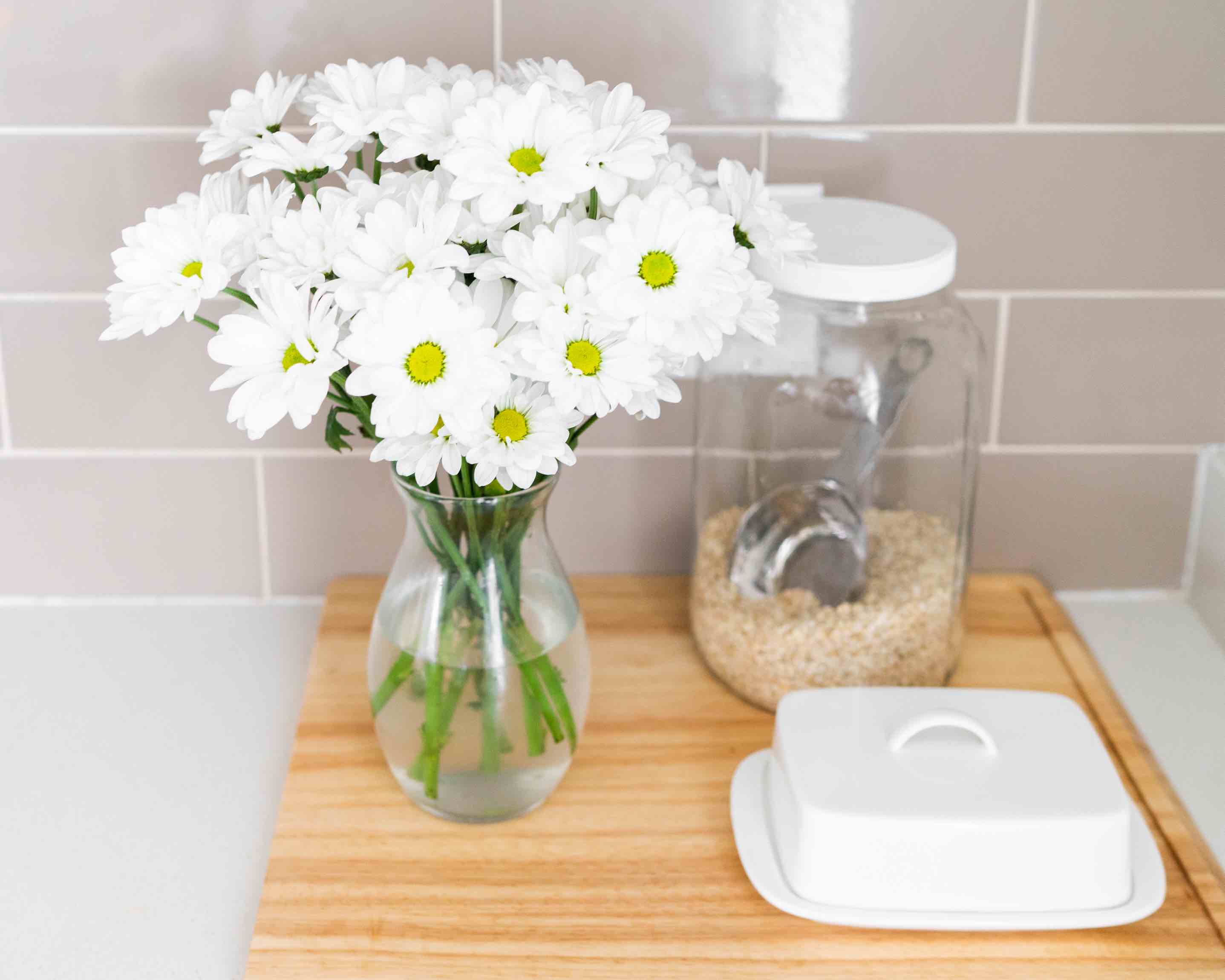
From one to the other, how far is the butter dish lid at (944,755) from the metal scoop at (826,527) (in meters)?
0.11

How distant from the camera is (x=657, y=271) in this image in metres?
0.62

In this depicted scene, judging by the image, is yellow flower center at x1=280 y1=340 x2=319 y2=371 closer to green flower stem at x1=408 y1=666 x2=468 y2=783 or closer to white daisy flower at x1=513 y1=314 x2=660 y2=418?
white daisy flower at x1=513 y1=314 x2=660 y2=418

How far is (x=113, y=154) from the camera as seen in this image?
0.99 m

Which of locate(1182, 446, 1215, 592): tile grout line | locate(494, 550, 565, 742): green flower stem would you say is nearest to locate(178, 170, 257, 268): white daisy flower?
locate(494, 550, 565, 742): green flower stem

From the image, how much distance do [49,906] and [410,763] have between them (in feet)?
0.76

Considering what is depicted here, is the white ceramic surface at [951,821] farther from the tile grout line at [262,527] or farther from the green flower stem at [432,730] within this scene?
the tile grout line at [262,527]

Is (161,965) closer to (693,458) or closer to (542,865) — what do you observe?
(542,865)

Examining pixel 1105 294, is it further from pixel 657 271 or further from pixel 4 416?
pixel 4 416

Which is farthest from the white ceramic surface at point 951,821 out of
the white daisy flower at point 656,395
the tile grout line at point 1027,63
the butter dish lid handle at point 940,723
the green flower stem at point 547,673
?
the tile grout line at point 1027,63

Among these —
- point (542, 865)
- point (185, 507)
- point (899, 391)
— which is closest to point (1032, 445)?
point (899, 391)

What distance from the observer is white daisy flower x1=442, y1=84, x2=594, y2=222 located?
0.62 m

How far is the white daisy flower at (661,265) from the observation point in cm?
61

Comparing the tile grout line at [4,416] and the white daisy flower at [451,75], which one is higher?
the white daisy flower at [451,75]

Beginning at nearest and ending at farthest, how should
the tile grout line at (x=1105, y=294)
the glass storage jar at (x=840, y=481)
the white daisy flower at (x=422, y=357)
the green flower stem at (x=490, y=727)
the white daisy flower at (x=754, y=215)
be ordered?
the white daisy flower at (x=422, y=357) → the white daisy flower at (x=754, y=215) → the green flower stem at (x=490, y=727) → the glass storage jar at (x=840, y=481) → the tile grout line at (x=1105, y=294)
